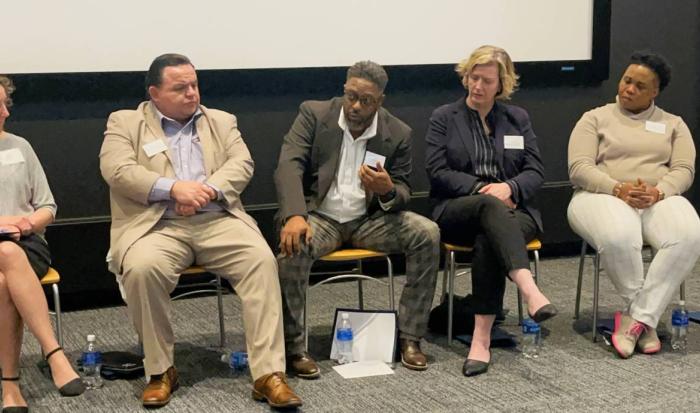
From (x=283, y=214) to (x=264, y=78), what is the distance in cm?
150

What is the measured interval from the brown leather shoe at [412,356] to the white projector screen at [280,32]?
6.06 feet

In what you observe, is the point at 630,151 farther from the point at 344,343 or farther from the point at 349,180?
the point at 344,343

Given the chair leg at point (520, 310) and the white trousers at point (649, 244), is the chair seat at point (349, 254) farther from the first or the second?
the white trousers at point (649, 244)

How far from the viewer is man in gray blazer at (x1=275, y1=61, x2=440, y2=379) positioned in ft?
11.1

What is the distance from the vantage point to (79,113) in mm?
4336

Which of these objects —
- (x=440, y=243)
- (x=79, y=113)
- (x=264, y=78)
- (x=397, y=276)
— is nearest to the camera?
(x=440, y=243)

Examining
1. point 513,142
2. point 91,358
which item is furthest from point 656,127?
point 91,358

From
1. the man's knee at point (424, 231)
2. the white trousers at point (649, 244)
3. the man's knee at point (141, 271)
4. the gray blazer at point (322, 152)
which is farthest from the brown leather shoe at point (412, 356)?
the man's knee at point (141, 271)

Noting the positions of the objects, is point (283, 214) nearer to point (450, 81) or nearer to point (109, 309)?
point (109, 309)

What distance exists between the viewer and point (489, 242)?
3410mm

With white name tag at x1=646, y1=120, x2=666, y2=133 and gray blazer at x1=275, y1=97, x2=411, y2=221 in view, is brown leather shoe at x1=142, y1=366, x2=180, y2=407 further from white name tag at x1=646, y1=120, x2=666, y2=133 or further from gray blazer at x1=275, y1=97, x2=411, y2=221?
white name tag at x1=646, y1=120, x2=666, y2=133

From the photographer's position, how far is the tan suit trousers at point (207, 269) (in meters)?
3.05

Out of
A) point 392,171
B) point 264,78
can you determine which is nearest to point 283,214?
point 392,171

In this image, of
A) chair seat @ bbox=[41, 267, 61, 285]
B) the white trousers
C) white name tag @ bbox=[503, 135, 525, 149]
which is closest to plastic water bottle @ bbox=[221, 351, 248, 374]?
chair seat @ bbox=[41, 267, 61, 285]
